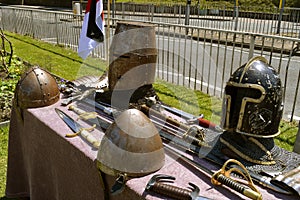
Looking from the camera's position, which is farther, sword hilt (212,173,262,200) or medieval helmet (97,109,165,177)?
medieval helmet (97,109,165,177)

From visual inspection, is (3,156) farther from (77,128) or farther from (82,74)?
(82,74)

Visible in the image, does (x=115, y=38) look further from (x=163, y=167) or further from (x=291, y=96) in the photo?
(x=291, y=96)

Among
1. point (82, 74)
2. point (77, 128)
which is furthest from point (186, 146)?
point (82, 74)

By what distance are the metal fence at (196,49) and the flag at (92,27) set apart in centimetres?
220

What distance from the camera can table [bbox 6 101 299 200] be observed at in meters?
1.78

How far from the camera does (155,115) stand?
8.39 ft

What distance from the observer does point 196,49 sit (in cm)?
823

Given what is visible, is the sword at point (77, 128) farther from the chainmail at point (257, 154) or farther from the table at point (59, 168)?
the chainmail at point (257, 154)

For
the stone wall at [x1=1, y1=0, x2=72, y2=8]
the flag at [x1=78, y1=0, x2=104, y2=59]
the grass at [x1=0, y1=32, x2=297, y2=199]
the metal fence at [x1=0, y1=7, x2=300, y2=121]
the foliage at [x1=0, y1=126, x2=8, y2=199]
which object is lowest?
the foliage at [x1=0, y1=126, x2=8, y2=199]

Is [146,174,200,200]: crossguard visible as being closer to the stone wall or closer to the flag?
the flag

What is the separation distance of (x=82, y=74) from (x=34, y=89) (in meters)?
4.69

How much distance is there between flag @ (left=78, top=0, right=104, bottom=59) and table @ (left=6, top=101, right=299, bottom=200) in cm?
116

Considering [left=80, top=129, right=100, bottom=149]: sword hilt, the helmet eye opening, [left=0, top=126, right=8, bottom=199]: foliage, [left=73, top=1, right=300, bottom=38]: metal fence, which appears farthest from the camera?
[left=73, top=1, right=300, bottom=38]: metal fence

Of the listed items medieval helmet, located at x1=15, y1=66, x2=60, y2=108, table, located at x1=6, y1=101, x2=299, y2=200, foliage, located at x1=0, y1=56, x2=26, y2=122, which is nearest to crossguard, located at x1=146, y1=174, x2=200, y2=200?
table, located at x1=6, y1=101, x2=299, y2=200
